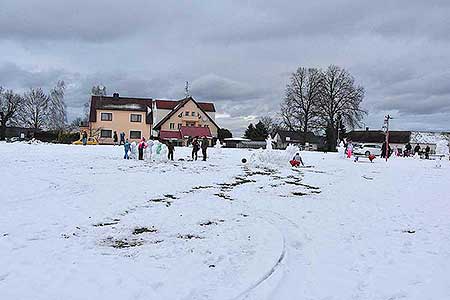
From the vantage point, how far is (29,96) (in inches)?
3314

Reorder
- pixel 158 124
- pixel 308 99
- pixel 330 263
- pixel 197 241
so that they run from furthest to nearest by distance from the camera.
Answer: pixel 158 124, pixel 308 99, pixel 197 241, pixel 330 263

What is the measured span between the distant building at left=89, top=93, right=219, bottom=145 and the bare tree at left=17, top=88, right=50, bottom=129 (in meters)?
20.4

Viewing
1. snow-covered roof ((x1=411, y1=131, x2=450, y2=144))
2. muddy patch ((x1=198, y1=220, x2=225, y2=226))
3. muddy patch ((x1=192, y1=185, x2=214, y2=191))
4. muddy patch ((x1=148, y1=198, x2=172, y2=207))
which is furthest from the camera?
snow-covered roof ((x1=411, y1=131, x2=450, y2=144))

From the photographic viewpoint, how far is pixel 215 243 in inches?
295

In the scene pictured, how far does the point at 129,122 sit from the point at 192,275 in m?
64.4

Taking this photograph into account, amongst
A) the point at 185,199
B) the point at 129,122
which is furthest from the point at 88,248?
the point at 129,122

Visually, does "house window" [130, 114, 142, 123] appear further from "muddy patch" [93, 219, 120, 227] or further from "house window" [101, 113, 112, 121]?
"muddy patch" [93, 219, 120, 227]

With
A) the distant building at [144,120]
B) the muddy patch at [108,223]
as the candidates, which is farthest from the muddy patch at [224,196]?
the distant building at [144,120]

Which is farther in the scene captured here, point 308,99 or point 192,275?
point 308,99

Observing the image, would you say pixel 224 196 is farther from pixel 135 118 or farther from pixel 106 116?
pixel 106 116

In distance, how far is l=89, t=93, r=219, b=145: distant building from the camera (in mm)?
66875

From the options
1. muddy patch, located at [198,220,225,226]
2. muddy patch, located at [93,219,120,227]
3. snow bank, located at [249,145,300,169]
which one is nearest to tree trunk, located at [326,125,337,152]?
snow bank, located at [249,145,300,169]

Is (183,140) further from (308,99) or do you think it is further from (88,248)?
(88,248)

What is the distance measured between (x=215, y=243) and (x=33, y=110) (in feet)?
285
